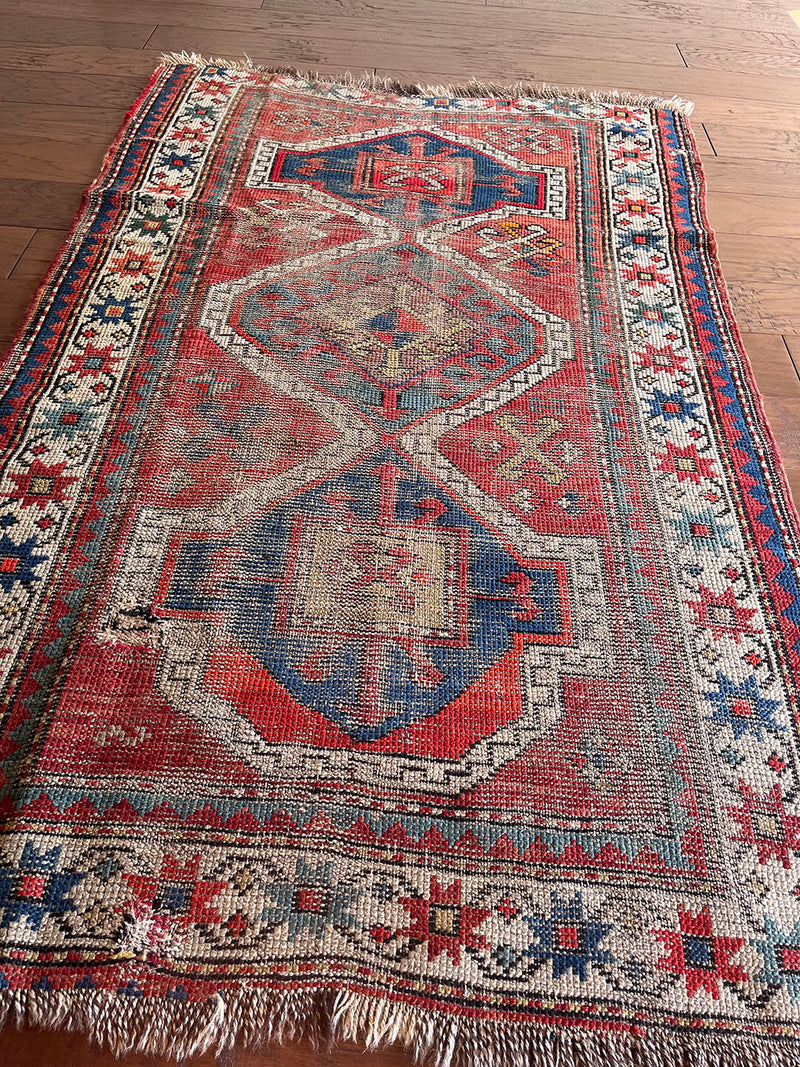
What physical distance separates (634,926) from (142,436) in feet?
3.91

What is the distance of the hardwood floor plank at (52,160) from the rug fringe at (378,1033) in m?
1.89

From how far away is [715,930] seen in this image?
1.10 m

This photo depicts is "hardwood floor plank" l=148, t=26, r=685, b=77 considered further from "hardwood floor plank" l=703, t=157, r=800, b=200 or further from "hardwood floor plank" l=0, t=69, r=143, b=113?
"hardwood floor plank" l=703, t=157, r=800, b=200

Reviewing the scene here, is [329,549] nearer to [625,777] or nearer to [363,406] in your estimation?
[363,406]

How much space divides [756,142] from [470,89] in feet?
2.80

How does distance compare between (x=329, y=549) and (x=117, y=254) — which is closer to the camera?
(x=329, y=549)

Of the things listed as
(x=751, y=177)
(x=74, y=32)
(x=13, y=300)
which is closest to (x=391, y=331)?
(x=13, y=300)

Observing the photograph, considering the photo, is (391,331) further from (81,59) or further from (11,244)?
(81,59)

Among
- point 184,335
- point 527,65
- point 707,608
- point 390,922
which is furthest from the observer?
point 527,65

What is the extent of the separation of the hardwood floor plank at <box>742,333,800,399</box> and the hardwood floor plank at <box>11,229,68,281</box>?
1633mm

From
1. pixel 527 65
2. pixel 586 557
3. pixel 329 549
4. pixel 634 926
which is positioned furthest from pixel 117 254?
pixel 634 926

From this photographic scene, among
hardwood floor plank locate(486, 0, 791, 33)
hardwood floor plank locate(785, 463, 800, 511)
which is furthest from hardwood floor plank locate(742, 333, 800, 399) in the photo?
hardwood floor plank locate(486, 0, 791, 33)

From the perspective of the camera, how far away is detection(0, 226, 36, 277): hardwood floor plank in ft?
6.15

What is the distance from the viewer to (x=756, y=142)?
2.36 meters
